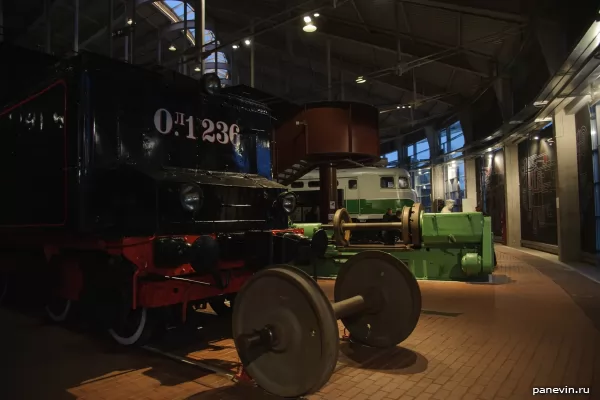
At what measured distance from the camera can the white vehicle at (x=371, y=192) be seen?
1673cm

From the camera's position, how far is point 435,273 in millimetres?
9125

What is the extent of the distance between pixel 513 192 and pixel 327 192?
7.46 meters

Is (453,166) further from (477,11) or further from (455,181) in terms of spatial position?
(477,11)

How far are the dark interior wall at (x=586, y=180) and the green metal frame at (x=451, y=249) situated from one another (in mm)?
4123

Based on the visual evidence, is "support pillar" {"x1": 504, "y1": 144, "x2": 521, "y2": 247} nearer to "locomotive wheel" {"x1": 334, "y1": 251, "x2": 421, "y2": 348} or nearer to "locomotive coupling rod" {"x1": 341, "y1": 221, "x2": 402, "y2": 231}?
"locomotive coupling rod" {"x1": 341, "y1": 221, "x2": 402, "y2": 231}

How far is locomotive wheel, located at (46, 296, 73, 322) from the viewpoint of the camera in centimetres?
550

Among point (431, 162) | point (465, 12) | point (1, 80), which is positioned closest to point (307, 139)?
point (465, 12)

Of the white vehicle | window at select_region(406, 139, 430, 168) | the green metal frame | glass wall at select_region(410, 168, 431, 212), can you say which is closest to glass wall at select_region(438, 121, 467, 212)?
window at select_region(406, 139, 430, 168)

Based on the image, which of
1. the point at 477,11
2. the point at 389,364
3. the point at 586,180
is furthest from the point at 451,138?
the point at 389,364

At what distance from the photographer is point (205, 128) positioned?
5031 mm

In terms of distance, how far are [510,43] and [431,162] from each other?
9.96 meters

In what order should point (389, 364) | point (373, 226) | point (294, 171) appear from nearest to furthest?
1. point (389, 364)
2. point (373, 226)
3. point (294, 171)

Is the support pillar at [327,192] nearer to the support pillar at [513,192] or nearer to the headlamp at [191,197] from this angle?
the support pillar at [513,192]

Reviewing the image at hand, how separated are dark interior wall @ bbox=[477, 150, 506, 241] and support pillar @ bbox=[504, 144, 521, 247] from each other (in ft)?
1.36
